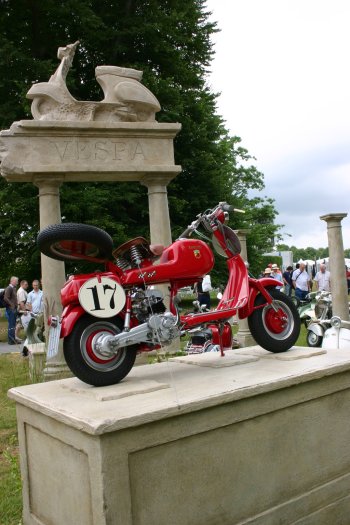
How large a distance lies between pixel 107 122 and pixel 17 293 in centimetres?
664

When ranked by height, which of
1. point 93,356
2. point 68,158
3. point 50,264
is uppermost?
point 68,158

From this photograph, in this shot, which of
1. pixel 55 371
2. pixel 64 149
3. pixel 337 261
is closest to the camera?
pixel 55 371

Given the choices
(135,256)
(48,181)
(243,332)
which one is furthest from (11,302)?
(135,256)

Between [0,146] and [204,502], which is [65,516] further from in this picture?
[0,146]

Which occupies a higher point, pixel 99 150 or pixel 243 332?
pixel 99 150

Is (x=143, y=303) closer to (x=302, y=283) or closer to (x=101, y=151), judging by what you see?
(x=101, y=151)

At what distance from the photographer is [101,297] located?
2.98 metres

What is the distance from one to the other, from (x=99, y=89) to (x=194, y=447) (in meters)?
14.3

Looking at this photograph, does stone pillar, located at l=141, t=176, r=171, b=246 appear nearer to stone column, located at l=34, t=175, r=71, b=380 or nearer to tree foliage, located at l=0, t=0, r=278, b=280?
stone column, located at l=34, t=175, r=71, b=380

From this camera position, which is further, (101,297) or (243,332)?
(243,332)

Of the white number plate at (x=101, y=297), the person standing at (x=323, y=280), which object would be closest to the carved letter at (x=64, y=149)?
the white number plate at (x=101, y=297)

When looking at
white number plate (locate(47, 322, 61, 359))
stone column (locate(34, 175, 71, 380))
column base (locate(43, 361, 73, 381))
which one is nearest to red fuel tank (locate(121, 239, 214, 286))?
white number plate (locate(47, 322, 61, 359))

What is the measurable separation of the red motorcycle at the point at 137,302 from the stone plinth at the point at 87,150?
3.70 m

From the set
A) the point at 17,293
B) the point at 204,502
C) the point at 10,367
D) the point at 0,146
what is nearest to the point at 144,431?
the point at 204,502
